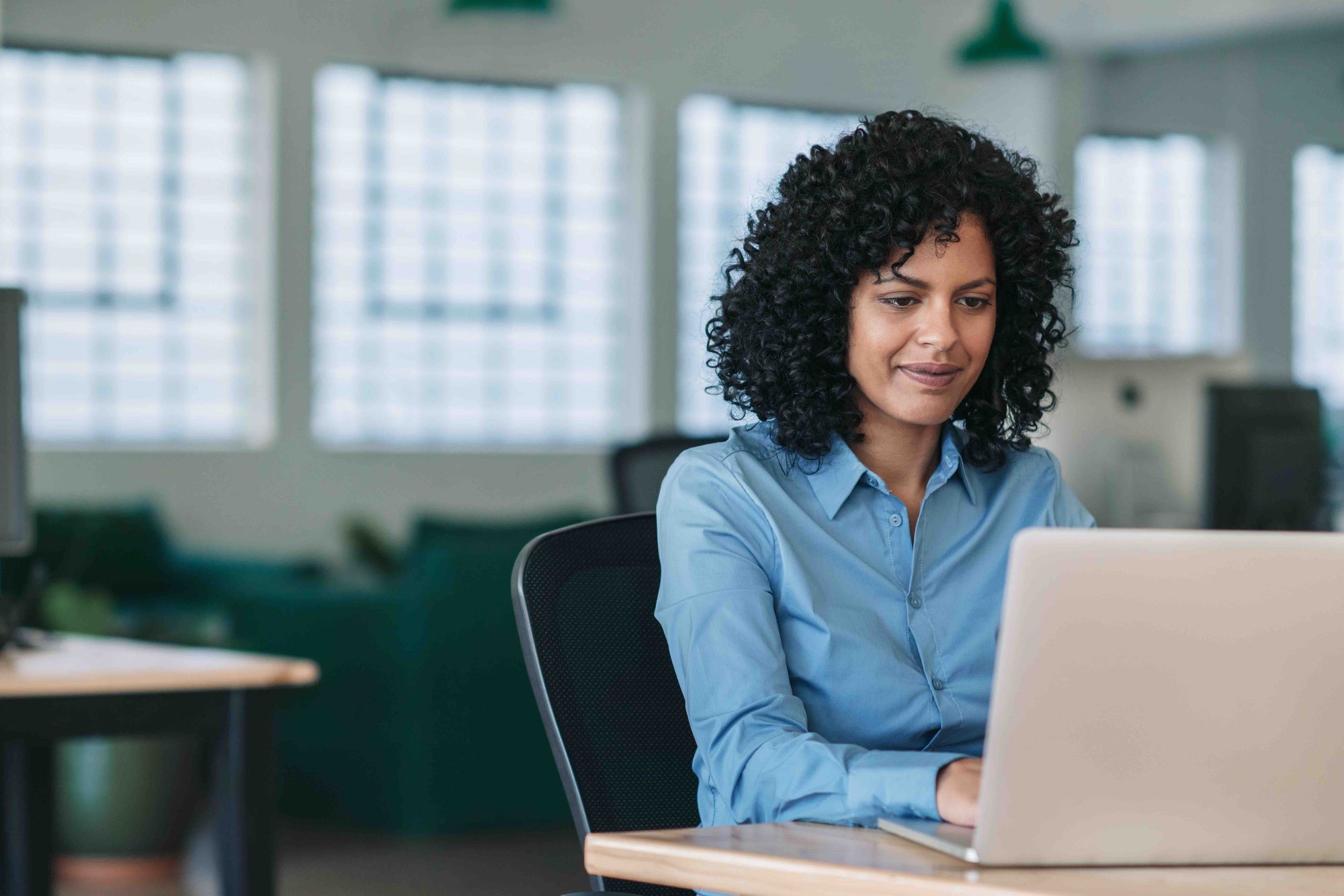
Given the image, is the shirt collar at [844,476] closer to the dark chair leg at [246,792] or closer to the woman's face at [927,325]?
the woman's face at [927,325]

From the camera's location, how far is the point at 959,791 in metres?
1.19

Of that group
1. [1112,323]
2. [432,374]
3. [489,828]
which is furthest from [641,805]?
[1112,323]

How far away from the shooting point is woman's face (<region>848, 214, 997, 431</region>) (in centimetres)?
158

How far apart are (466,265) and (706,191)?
1.14m

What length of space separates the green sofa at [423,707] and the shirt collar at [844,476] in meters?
2.90

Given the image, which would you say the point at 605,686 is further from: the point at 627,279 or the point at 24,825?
the point at 627,279

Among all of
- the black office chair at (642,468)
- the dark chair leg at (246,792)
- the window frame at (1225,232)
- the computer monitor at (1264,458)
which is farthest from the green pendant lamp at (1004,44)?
the dark chair leg at (246,792)

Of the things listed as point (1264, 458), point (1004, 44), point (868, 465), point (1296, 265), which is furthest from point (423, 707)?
point (1296, 265)

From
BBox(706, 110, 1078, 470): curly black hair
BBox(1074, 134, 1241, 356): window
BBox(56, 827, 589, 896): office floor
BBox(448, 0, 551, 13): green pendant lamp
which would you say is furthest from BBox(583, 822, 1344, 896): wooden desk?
BBox(1074, 134, 1241, 356): window

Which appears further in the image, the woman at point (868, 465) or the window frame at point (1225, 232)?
the window frame at point (1225, 232)

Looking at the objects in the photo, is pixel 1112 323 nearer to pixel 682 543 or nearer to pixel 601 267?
pixel 601 267

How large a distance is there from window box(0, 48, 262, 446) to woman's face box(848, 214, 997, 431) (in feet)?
17.5

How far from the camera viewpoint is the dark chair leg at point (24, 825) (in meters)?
2.99

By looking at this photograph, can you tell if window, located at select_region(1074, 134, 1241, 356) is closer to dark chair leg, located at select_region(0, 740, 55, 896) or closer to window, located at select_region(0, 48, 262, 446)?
window, located at select_region(0, 48, 262, 446)
